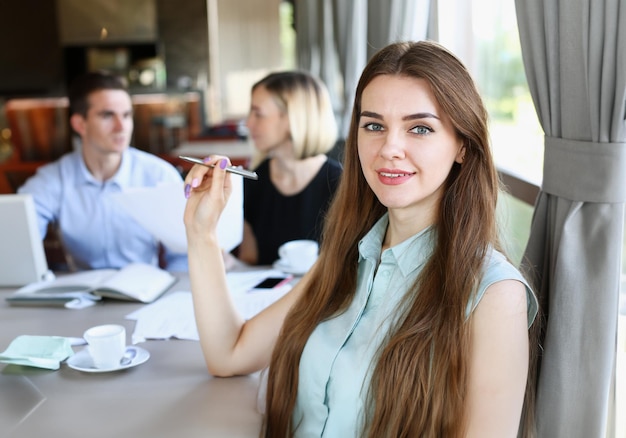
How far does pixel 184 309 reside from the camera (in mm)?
1719

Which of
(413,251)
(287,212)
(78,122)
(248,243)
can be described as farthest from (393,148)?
(78,122)

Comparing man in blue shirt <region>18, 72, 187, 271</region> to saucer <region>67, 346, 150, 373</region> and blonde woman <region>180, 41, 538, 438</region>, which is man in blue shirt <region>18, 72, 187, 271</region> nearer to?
saucer <region>67, 346, 150, 373</region>

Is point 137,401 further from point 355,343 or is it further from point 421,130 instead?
point 421,130

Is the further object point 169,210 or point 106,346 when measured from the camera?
point 169,210

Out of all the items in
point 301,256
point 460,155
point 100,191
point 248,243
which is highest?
point 460,155

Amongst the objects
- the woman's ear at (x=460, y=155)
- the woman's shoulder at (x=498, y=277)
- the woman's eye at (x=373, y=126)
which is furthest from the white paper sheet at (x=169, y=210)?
the woman's shoulder at (x=498, y=277)

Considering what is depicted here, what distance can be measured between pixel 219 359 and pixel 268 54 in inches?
334

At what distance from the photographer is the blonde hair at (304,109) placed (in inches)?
104

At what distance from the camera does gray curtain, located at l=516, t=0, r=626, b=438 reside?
42.1 inches

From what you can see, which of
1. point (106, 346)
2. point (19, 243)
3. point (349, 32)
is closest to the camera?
point (106, 346)

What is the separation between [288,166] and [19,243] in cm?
112

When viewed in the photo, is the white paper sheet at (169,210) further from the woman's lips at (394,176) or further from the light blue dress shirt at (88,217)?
the light blue dress shirt at (88,217)

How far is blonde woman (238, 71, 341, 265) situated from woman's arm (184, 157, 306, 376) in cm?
119

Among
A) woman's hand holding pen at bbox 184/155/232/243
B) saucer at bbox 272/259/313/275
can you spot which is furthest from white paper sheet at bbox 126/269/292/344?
→ woman's hand holding pen at bbox 184/155/232/243
